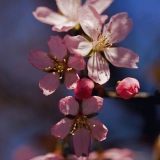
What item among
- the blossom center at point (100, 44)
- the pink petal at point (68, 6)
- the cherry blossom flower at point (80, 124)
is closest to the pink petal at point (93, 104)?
the cherry blossom flower at point (80, 124)

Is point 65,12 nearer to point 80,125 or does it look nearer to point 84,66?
point 84,66

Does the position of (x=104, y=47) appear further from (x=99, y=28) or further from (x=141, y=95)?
(x=141, y=95)

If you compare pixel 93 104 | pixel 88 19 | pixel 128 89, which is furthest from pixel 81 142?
pixel 88 19

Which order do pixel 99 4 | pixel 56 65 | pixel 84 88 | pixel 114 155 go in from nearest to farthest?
pixel 84 88
pixel 56 65
pixel 99 4
pixel 114 155

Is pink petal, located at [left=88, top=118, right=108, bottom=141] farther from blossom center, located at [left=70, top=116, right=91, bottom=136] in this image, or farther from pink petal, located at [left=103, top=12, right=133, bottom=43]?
pink petal, located at [left=103, top=12, right=133, bottom=43]

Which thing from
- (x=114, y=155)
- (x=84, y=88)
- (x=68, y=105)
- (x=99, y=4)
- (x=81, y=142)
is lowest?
(x=114, y=155)

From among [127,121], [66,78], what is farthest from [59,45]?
[127,121]
